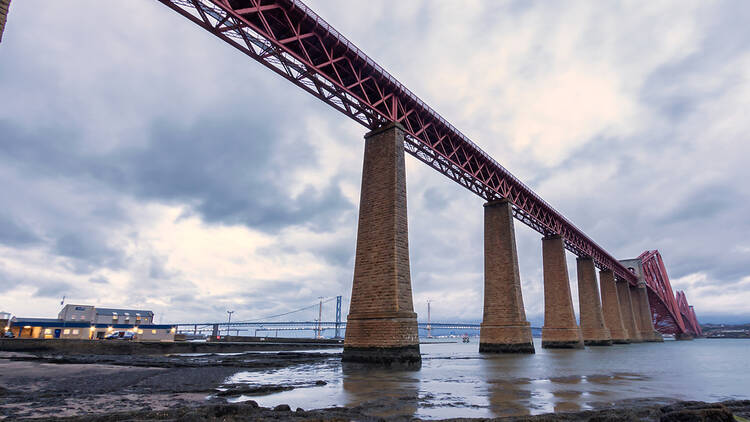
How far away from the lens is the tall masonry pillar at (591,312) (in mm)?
54562

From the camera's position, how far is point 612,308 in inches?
2630

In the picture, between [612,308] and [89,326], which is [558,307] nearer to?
[612,308]

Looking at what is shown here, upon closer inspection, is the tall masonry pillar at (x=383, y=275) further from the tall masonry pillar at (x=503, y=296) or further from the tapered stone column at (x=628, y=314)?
the tapered stone column at (x=628, y=314)

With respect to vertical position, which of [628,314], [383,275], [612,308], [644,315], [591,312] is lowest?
[644,315]

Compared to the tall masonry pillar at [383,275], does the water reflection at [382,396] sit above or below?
below

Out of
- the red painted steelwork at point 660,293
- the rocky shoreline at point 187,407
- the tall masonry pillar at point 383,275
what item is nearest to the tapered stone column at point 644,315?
the red painted steelwork at point 660,293

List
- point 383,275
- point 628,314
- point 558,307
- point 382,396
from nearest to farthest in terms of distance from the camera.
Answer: point 382,396 < point 383,275 < point 558,307 < point 628,314

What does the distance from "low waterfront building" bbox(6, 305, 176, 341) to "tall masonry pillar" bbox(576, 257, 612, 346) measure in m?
58.8

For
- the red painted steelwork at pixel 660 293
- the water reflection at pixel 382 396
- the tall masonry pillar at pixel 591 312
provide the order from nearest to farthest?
1. the water reflection at pixel 382 396
2. the tall masonry pillar at pixel 591 312
3. the red painted steelwork at pixel 660 293

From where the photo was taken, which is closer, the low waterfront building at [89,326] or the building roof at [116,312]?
the low waterfront building at [89,326]

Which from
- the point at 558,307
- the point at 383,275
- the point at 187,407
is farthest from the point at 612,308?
the point at 187,407

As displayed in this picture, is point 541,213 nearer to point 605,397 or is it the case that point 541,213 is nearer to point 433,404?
point 605,397

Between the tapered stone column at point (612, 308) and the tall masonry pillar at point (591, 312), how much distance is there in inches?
461

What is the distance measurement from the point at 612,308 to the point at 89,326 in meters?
78.9
